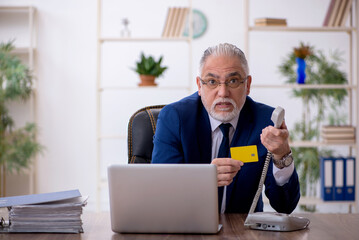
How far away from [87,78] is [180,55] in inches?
40.9

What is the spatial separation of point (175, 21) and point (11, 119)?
6.12ft

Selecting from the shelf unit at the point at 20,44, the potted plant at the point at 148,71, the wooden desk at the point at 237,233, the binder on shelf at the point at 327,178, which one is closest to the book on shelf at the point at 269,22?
the potted plant at the point at 148,71

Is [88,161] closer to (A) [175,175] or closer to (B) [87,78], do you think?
(B) [87,78]

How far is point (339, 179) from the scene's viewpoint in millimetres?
3836

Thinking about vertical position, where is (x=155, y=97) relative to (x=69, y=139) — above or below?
above

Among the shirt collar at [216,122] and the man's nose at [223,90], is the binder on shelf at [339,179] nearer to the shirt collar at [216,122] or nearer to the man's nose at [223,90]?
the shirt collar at [216,122]

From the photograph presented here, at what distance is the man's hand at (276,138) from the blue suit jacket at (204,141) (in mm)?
221

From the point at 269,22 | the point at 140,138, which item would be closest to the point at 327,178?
the point at 269,22

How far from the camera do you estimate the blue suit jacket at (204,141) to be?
1.82 meters

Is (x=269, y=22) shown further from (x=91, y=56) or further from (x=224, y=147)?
(x=224, y=147)

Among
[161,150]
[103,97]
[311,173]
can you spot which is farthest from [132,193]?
[103,97]

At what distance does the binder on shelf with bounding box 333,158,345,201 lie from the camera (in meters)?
3.82

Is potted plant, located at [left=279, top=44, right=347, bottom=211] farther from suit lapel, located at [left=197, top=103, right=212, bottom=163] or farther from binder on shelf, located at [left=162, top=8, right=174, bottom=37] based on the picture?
suit lapel, located at [left=197, top=103, right=212, bottom=163]

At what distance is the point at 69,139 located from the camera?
16.6 ft
